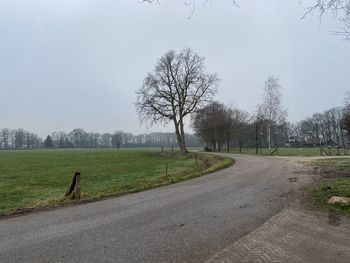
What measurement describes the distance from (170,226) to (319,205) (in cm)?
531

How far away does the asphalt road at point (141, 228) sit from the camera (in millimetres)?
6559

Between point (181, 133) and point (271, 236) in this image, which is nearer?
point (271, 236)

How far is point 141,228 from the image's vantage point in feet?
27.8

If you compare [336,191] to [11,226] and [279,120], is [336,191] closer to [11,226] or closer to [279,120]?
[11,226]

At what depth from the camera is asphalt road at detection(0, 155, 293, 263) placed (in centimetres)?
656

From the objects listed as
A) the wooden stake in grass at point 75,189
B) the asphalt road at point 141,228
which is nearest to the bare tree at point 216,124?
the wooden stake in grass at point 75,189

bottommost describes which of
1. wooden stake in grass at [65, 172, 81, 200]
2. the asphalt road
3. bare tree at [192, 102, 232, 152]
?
the asphalt road

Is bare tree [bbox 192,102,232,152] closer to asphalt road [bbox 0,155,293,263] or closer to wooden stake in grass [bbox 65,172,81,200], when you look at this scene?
wooden stake in grass [bbox 65,172,81,200]

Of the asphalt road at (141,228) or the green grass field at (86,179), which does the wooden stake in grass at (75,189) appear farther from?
the asphalt road at (141,228)

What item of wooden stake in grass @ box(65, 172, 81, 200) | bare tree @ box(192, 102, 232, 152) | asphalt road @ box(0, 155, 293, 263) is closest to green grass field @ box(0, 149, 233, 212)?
wooden stake in grass @ box(65, 172, 81, 200)

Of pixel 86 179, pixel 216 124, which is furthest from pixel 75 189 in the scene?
pixel 216 124

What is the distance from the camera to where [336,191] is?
13609 millimetres

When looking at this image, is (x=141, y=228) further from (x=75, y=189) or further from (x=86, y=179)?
(x=86, y=179)

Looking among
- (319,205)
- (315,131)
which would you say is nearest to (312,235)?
(319,205)
